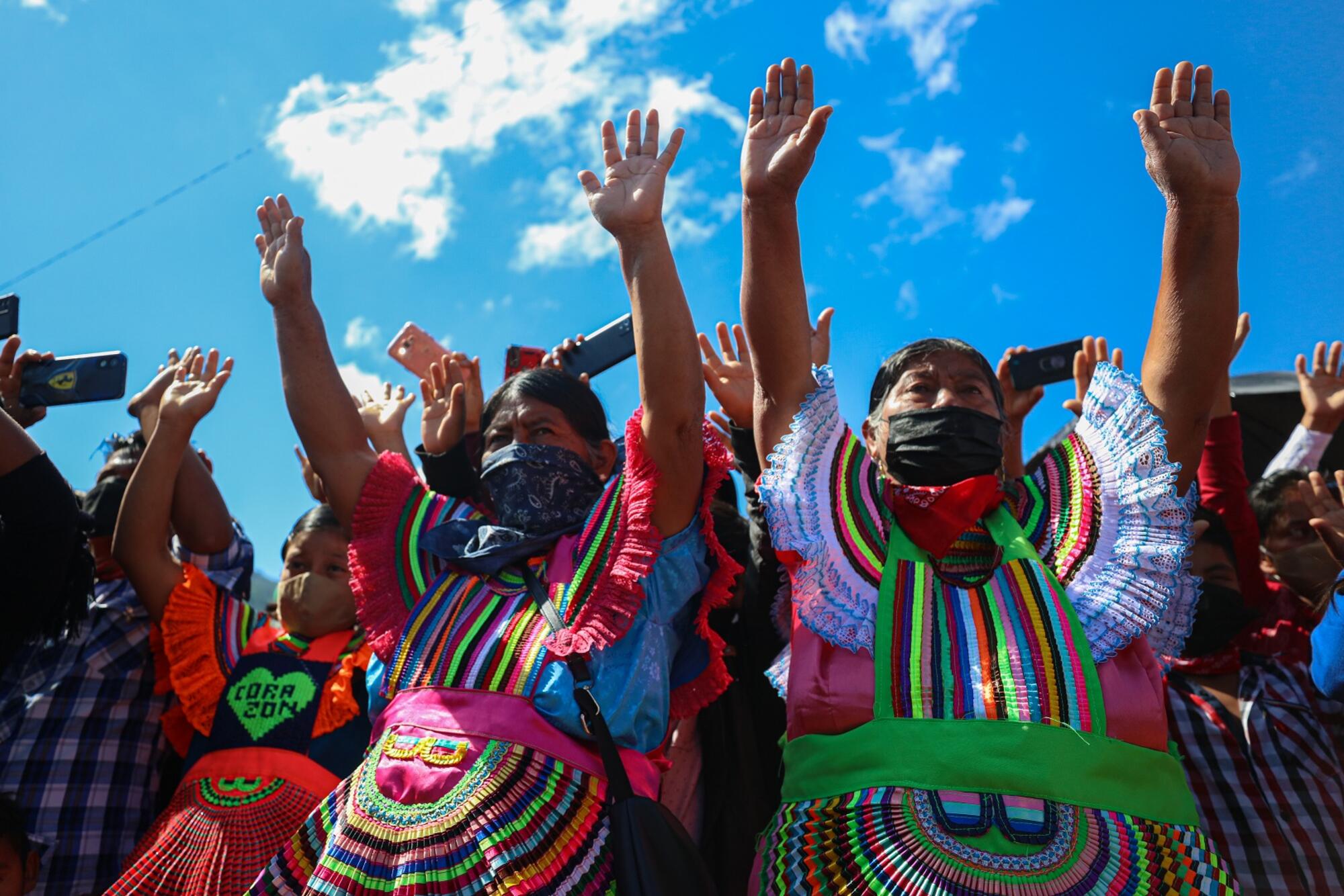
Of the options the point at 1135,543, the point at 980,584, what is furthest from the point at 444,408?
the point at 1135,543

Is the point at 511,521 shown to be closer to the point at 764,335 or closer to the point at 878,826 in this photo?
the point at 764,335

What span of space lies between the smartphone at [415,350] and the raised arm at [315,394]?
0.92 meters

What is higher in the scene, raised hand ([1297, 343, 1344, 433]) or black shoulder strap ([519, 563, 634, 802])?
raised hand ([1297, 343, 1344, 433])

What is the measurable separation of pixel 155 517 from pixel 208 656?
17.4 inches

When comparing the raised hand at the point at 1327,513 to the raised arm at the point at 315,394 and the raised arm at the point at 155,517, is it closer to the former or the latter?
the raised arm at the point at 315,394

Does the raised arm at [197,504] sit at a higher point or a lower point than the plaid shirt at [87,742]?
higher

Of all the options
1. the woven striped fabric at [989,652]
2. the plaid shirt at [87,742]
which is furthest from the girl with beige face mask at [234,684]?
the woven striped fabric at [989,652]

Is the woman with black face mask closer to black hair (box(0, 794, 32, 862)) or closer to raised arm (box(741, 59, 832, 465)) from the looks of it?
raised arm (box(741, 59, 832, 465))

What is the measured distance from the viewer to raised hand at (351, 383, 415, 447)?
12.6 feet

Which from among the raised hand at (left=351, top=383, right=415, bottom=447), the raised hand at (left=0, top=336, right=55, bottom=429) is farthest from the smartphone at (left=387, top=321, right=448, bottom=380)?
the raised hand at (left=0, top=336, right=55, bottom=429)

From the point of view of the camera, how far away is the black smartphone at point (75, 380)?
3.83m

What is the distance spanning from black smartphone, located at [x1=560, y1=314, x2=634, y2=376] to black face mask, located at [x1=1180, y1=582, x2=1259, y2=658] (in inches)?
73.0

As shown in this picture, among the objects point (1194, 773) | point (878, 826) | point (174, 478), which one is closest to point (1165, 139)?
point (878, 826)

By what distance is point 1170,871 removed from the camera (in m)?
1.97
